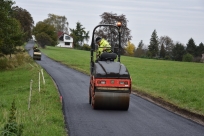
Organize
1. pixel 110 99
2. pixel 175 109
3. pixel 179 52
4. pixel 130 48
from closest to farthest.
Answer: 1. pixel 110 99
2. pixel 175 109
3. pixel 179 52
4. pixel 130 48

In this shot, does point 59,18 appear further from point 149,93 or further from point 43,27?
point 149,93

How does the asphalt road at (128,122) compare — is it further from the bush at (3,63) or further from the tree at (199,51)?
the tree at (199,51)

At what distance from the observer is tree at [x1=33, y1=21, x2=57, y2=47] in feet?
330

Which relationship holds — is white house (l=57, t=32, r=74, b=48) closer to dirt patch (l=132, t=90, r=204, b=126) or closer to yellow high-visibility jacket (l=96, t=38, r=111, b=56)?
dirt patch (l=132, t=90, r=204, b=126)

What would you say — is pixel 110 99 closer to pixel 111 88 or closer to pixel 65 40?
pixel 111 88

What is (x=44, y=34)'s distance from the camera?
100m

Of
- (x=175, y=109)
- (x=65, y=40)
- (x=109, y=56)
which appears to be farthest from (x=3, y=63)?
(x=65, y=40)

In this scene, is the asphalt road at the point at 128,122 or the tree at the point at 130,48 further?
the tree at the point at 130,48

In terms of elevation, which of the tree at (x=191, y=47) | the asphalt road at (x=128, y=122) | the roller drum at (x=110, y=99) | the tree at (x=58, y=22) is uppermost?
the tree at (x=58, y=22)

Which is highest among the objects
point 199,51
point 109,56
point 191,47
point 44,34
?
point 44,34

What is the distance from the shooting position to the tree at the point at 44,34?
330 ft

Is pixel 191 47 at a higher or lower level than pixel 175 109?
higher

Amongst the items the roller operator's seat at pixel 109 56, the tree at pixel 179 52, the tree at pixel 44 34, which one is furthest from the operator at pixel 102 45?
the tree at pixel 179 52

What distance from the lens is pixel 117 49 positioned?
15.9 metres
